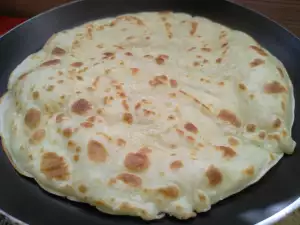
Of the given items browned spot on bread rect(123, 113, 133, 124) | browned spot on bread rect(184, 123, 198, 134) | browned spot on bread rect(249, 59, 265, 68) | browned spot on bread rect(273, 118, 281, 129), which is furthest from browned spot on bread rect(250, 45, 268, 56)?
browned spot on bread rect(123, 113, 133, 124)

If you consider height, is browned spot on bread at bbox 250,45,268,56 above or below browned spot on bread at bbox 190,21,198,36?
below

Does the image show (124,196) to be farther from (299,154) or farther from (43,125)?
(299,154)

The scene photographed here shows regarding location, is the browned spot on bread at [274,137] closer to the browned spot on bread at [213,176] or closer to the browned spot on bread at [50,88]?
the browned spot on bread at [213,176]

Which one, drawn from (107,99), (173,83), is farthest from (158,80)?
(107,99)

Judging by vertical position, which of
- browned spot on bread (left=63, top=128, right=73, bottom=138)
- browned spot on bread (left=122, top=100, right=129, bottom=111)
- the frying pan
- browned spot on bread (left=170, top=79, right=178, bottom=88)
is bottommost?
the frying pan

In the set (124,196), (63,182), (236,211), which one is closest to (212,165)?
(236,211)

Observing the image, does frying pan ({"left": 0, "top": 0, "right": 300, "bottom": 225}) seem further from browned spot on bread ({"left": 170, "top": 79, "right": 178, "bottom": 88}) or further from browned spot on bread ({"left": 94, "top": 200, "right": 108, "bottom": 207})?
browned spot on bread ({"left": 170, "top": 79, "right": 178, "bottom": 88})

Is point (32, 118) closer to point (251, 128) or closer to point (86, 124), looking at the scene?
point (86, 124)

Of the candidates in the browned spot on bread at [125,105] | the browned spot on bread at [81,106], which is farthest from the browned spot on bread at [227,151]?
the browned spot on bread at [81,106]
